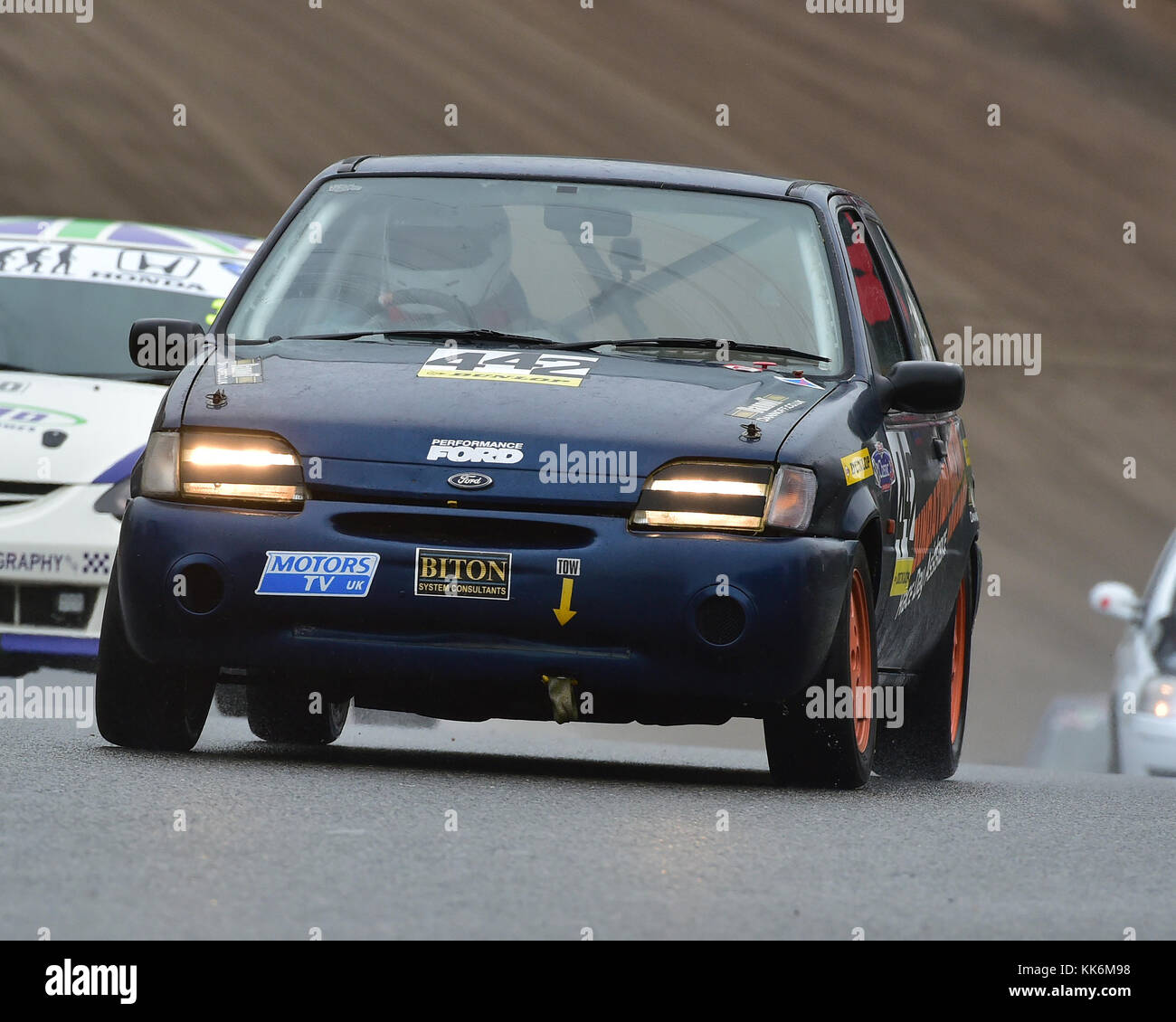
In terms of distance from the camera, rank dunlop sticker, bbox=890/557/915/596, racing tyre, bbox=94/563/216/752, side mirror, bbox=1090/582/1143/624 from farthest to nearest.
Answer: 1. side mirror, bbox=1090/582/1143/624
2. dunlop sticker, bbox=890/557/915/596
3. racing tyre, bbox=94/563/216/752

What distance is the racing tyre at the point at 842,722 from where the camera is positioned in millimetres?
7062

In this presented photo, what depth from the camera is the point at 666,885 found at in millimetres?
5348

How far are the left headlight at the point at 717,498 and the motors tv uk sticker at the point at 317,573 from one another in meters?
0.68

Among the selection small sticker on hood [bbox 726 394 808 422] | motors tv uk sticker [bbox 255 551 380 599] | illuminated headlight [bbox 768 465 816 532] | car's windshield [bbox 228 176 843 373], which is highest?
car's windshield [bbox 228 176 843 373]

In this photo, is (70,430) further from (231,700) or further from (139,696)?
(139,696)

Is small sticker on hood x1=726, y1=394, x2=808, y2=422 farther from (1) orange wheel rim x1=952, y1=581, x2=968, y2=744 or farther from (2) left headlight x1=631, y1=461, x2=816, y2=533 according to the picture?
(1) orange wheel rim x1=952, y1=581, x2=968, y2=744

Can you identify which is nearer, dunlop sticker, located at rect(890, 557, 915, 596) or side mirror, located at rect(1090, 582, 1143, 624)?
dunlop sticker, located at rect(890, 557, 915, 596)

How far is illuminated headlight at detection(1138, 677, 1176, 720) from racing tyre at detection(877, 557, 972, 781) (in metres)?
3.88

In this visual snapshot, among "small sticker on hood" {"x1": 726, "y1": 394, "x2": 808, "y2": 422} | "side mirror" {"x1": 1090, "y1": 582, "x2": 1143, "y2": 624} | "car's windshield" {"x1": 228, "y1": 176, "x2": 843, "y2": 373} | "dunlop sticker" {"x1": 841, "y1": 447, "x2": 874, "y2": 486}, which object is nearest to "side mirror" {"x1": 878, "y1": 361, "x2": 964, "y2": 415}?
"car's windshield" {"x1": 228, "y1": 176, "x2": 843, "y2": 373}

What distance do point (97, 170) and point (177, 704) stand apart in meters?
25.2

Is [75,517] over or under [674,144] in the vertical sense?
under

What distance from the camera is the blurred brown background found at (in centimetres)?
2825
